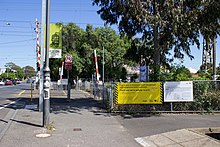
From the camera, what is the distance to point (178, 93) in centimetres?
1487

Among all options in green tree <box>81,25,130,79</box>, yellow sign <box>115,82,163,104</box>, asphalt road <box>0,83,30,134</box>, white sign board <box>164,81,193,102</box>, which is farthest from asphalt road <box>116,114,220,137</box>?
green tree <box>81,25,130,79</box>

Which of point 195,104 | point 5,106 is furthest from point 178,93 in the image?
point 5,106

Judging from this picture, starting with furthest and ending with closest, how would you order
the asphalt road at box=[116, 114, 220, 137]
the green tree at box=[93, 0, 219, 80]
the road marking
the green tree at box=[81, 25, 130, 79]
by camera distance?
1. the green tree at box=[81, 25, 130, 79]
2. the green tree at box=[93, 0, 219, 80]
3. the asphalt road at box=[116, 114, 220, 137]
4. the road marking

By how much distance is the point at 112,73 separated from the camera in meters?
52.3

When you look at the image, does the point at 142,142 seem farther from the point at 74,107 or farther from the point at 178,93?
the point at 74,107

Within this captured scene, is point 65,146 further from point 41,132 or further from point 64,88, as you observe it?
point 64,88

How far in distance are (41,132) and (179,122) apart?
531 centimetres

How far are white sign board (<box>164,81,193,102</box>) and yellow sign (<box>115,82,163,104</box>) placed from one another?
32cm

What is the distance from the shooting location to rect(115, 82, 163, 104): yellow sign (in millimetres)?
14859

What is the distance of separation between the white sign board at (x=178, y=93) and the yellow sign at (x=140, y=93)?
1.04 ft

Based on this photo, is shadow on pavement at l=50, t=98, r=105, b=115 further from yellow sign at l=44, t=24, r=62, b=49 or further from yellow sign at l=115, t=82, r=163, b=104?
yellow sign at l=44, t=24, r=62, b=49

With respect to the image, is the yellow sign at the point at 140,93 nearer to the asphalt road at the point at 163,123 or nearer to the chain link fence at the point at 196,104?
the chain link fence at the point at 196,104

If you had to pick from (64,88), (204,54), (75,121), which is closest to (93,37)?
(64,88)

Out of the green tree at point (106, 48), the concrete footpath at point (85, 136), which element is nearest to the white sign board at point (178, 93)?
the concrete footpath at point (85, 136)
